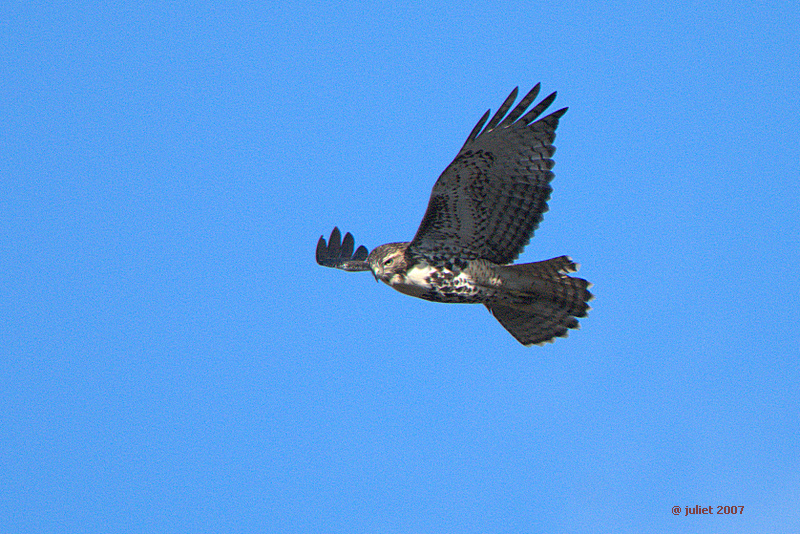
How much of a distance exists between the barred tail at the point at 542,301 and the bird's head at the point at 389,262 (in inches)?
33.5

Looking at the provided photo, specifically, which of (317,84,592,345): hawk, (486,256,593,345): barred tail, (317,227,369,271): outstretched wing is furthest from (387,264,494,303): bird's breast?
(317,227,369,271): outstretched wing

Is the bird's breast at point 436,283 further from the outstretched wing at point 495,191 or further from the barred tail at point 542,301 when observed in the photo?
the barred tail at point 542,301

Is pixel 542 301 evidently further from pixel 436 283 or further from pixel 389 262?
pixel 389 262

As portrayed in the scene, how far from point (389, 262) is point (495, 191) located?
3.52 feet

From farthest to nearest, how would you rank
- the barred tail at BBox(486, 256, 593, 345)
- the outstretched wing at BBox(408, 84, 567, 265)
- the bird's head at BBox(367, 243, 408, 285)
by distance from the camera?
the barred tail at BBox(486, 256, 593, 345)
the bird's head at BBox(367, 243, 408, 285)
the outstretched wing at BBox(408, 84, 567, 265)

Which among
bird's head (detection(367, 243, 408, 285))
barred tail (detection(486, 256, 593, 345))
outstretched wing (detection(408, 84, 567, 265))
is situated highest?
outstretched wing (detection(408, 84, 567, 265))

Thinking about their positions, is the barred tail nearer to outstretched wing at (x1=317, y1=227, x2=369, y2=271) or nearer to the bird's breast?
the bird's breast

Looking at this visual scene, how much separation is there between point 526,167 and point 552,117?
45 centimetres

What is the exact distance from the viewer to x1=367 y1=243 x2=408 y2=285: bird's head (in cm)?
739

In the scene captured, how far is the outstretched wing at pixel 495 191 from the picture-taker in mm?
7059

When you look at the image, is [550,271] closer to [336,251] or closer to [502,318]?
[502,318]

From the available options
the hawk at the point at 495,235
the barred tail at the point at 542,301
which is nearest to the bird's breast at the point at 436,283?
the hawk at the point at 495,235

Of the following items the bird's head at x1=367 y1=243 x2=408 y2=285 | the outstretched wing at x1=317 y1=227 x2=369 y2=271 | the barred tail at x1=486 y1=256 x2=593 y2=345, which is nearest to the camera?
the bird's head at x1=367 y1=243 x2=408 y2=285

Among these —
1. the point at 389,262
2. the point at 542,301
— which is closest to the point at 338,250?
the point at 389,262
